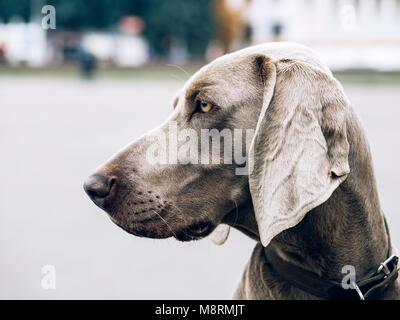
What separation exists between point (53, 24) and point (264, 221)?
70.8 inches

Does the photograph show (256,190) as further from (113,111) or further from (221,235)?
(113,111)

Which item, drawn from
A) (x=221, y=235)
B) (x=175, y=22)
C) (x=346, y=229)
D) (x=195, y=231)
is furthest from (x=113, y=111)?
(x=175, y=22)

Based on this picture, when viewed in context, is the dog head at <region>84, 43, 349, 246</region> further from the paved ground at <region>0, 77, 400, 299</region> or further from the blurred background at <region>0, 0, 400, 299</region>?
the blurred background at <region>0, 0, 400, 299</region>

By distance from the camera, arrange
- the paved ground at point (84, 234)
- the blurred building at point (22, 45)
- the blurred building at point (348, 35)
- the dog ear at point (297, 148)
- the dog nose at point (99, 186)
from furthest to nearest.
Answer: the blurred building at point (22, 45), the blurred building at point (348, 35), the paved ground at point (84, 234), the dog nose at point (99, 186), the dog ear at point (297, 148)

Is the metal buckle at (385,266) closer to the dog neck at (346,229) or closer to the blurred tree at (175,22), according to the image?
the dog neck at (346,229)

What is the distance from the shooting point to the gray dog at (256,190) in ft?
8.02

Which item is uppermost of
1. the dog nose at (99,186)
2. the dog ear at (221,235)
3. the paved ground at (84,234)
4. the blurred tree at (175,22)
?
the blurred tree at (175,22)

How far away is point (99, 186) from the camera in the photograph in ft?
8.14

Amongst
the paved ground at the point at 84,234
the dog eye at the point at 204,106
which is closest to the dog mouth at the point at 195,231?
the paved ground at the point at 84,234

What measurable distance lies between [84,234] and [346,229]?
4.55 meters

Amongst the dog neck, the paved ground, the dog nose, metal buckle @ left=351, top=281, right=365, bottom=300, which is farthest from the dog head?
metal buckle @ left=351, top=281, right=365, bottom=300

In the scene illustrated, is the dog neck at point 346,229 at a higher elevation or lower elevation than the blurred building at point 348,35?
lower

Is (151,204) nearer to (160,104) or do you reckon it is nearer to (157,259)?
(157,259)

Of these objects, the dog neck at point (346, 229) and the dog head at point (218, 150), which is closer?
the dog head at point (218, 150)
